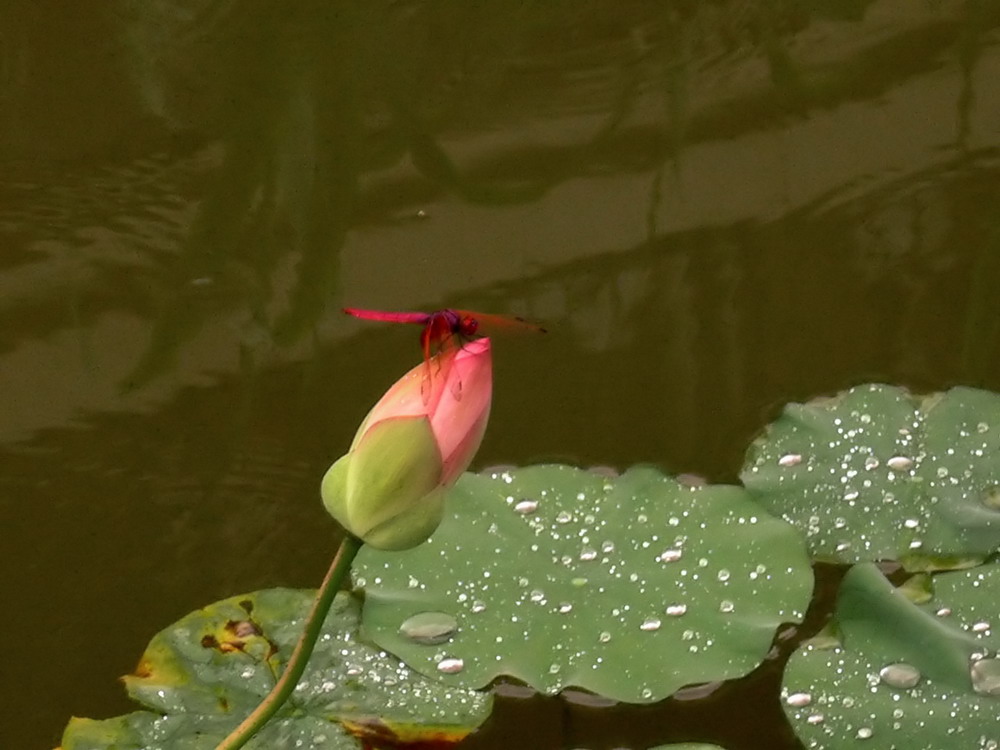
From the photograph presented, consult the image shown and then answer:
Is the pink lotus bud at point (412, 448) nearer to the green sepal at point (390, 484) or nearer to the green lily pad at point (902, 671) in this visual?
the green sepal at point (390, 484)

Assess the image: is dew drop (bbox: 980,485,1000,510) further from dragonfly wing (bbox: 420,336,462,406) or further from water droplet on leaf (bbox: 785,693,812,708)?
dragonfly wing (bbox: 420,336,462,406)

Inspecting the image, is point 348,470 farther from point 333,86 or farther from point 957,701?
point 333,86

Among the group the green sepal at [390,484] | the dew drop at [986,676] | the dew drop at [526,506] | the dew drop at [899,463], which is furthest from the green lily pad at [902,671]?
the green sepal at [390,484]

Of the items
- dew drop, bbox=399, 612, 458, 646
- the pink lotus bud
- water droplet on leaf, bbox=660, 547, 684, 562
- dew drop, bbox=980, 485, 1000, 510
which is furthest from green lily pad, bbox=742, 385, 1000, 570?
the pink lotus bud

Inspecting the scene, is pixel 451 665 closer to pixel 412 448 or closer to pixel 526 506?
pixel 526 506

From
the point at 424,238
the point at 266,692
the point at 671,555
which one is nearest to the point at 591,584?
the point at 671,555

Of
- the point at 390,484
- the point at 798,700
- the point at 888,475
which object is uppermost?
the point at 390,484
